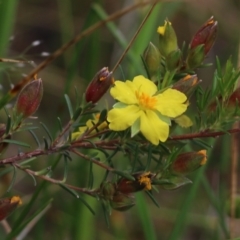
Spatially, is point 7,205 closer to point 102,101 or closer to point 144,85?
point 144,85

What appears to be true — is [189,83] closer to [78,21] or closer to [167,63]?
[167,63]

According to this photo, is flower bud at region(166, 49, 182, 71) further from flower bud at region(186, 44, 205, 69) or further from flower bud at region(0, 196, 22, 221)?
flower bud at region(0, 196, 22, 221)

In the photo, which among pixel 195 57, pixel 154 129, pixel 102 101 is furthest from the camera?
pixel 102 101

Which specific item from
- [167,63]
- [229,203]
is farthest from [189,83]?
[229,203]

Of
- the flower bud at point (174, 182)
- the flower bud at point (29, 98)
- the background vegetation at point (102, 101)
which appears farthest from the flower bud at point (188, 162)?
the background vegetation at point (102, 101)

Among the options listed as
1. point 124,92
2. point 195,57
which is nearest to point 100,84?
point 124,92

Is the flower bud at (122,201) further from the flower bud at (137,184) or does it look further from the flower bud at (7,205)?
the flower bud at (7,205)

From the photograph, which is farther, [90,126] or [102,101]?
[102,101]

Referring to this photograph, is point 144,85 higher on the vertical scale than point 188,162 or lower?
higher
